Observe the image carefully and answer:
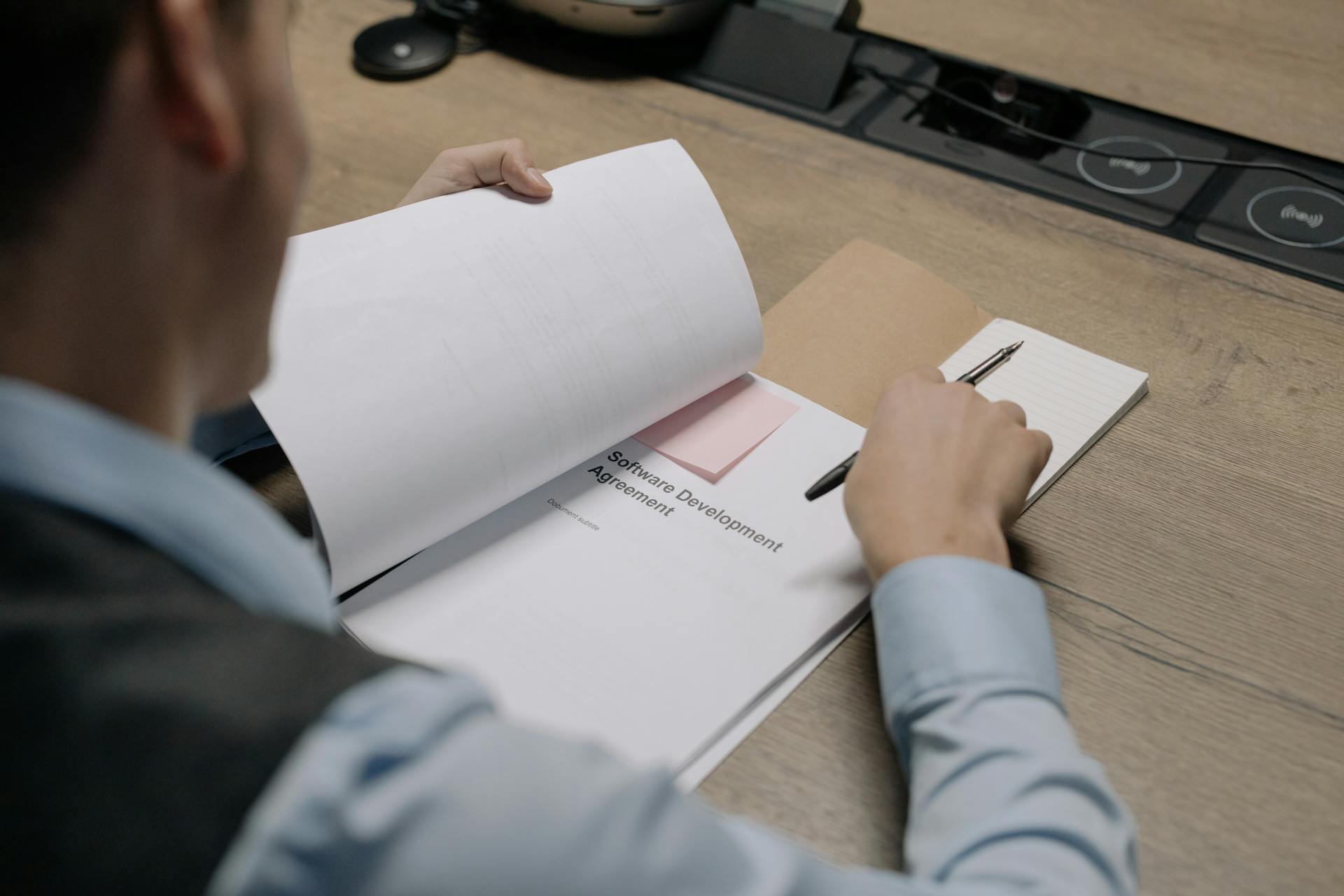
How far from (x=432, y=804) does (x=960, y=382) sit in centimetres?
45

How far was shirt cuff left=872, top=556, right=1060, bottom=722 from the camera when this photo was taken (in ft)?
1.65

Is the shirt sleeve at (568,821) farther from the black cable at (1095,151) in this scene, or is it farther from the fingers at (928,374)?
the black cable at (1095,151)

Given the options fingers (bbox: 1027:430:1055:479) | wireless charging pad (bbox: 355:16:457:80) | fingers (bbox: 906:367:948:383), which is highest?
fingers (bbox: 1027:430:1055:479)

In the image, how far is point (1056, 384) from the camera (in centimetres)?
72

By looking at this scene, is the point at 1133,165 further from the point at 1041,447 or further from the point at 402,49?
the point at 402,49

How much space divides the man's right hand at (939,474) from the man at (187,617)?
184 millimetres

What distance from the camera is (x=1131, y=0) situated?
1.15 meters

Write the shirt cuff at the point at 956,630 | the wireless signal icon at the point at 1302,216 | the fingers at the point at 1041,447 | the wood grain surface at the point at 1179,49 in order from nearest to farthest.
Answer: the shirt cuff at the point at 956,630 → the fingers at the point at 1041,447 → the wireless signal icon at the point at 1302,216 → the wood grain surface at the point at 1179,49

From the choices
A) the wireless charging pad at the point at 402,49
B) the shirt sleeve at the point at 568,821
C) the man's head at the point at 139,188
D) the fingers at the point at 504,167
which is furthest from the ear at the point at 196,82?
the wireless charging pad at the point at 402,49

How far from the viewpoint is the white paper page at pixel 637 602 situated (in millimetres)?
524

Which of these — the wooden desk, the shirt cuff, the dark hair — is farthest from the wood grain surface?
the dark hair

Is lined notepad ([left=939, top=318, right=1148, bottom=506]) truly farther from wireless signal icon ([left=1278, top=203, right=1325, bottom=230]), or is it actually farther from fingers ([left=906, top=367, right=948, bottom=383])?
wireless signal icon ([left=1278, top=203, right=1325, bottom=230])

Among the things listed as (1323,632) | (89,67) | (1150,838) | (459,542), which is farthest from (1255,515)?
(89,67)

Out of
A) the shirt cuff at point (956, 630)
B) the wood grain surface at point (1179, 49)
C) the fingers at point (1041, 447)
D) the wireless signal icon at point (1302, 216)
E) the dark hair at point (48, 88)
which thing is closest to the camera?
the dark hair at point (48, 88)
